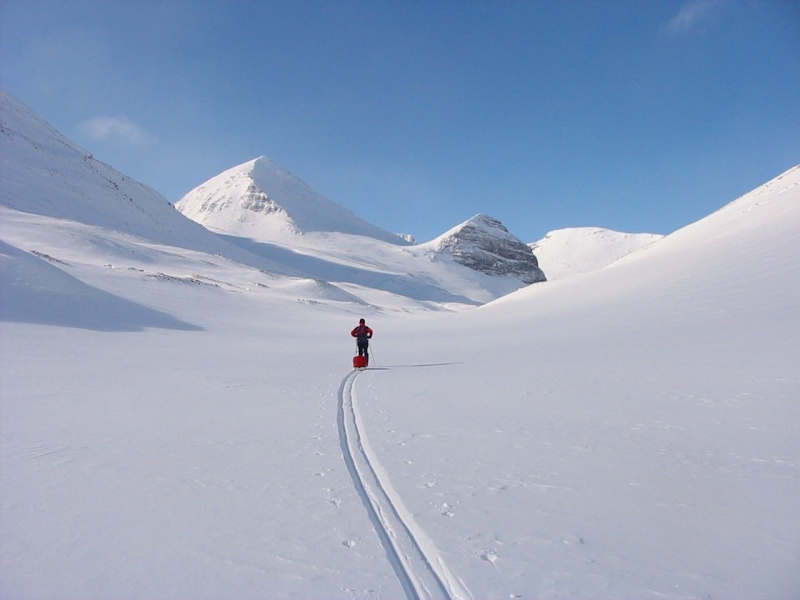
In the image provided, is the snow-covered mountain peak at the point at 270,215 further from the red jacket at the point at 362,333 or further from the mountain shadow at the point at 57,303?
the red jacket at the point at 362,333

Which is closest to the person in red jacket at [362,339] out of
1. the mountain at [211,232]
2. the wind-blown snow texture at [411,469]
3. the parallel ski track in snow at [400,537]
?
the wind-blown snow texture at [411,469]

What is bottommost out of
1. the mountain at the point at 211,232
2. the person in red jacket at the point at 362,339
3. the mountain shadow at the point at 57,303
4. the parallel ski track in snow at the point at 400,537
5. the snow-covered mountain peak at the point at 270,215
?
the parallel ski track in snow at the point at 400,537

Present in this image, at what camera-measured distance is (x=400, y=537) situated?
12.9ft

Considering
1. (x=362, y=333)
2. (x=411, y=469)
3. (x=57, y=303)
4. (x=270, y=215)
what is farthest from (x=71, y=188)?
(x=411, y=469)

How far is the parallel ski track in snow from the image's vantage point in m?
3.33

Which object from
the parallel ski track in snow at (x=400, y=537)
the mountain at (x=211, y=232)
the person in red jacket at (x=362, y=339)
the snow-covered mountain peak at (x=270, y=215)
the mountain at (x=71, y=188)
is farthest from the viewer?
the snow-covered mountain peak at (x=270, y=215)

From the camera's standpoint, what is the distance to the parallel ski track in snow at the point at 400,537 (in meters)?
3.33

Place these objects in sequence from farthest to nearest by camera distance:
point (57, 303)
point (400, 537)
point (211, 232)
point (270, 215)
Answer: point (270, 215) → point (211, 232) → point (57, 303) → point (400, 537)

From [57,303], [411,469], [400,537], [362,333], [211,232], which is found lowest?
[400,537]

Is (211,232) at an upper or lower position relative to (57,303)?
upper

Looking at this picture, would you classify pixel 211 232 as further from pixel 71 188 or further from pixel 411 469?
pixel 411 469

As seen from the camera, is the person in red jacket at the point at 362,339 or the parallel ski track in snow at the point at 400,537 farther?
Answer: the person in red jacket at the point at 362,339

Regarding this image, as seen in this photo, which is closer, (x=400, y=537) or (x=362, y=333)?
(x=400, y=537)

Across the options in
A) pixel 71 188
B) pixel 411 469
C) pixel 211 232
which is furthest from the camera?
pixel 211 232
